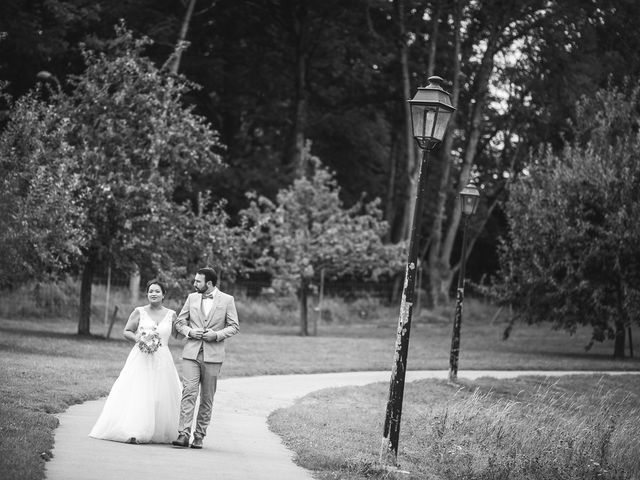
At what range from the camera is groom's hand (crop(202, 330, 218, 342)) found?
12.2 m

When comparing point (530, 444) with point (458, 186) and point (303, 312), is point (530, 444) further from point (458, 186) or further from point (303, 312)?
point (458, 186)

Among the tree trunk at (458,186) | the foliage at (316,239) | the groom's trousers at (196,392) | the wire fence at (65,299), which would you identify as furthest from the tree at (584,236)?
the groom's trousers at (196,392)

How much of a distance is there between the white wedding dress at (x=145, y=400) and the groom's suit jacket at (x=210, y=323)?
0.45 m

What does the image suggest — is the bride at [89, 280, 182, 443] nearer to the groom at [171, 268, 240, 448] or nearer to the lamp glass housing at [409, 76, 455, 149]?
the groom at [171, 268, 240, 448]

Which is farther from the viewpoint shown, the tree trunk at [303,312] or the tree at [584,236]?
the tree trunk at [303,312]

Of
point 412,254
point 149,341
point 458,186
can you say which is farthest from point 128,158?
point 458,186

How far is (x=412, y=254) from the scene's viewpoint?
12141mm

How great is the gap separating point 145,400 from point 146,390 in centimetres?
14

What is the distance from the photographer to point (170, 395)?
41.1ft

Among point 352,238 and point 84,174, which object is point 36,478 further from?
point 352,238

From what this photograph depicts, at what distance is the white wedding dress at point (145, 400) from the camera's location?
1214cm

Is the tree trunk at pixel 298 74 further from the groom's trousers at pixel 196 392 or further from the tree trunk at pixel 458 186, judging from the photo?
the groom's trousers at pixel 196 392

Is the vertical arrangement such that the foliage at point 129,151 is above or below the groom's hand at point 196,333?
above

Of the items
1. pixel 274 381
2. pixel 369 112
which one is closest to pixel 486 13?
pixel 369 112
